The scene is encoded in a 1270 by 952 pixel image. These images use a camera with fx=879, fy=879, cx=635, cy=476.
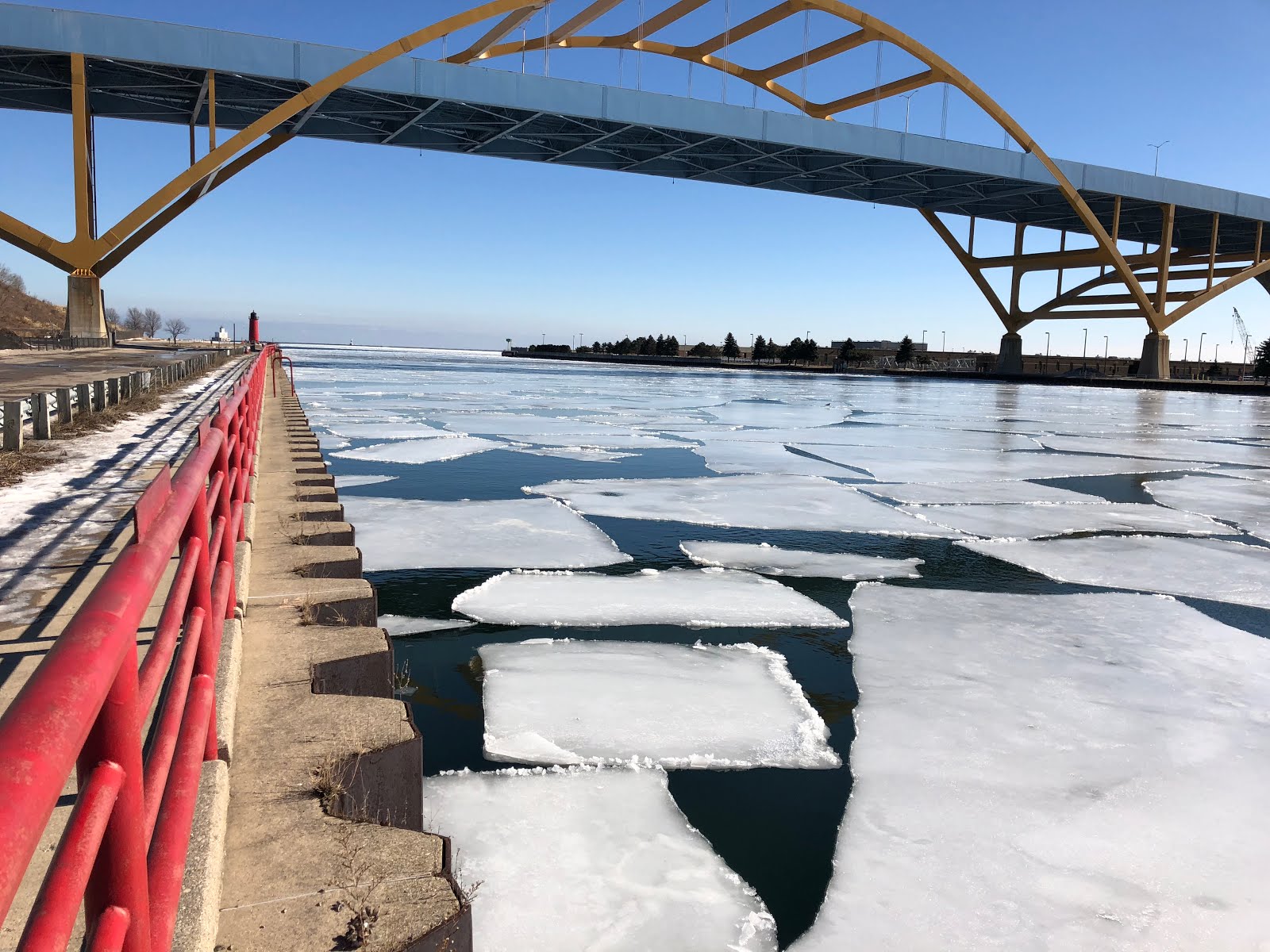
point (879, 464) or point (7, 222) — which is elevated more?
point (7, 222)

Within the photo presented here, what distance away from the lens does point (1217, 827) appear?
10.5 feet

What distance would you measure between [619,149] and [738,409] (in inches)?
1223

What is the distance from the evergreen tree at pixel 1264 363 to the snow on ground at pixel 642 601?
280ft

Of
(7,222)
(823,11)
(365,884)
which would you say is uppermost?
(823,11)

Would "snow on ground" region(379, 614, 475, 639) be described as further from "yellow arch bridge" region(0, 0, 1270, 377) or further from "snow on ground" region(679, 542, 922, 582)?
"yellow arch bridge" region(0, 0, 1270, 377)

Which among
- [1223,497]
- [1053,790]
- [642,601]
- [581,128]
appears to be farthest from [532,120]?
[1053,790]

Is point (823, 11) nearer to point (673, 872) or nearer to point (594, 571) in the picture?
A: point (594, 571)

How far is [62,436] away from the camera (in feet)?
35.1

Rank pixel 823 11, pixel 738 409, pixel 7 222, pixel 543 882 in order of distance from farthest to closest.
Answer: pixel 823 11 → pixel 7 222 → pixel 738 409 → pixel 543 882

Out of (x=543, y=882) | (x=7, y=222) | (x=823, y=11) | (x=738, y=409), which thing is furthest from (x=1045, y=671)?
(x=823, y=11)

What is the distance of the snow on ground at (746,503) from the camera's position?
28.6ft

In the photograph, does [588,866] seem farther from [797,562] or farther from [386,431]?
[386,431]

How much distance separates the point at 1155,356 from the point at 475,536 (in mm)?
65638

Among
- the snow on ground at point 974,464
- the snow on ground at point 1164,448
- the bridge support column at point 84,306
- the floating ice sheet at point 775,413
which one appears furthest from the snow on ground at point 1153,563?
the bridge support column at point 84,306
